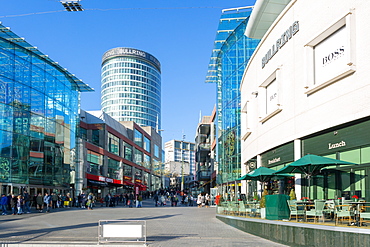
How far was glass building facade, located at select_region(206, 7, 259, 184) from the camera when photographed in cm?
4278

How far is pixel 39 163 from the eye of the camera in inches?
1741

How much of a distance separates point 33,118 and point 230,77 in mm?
19043

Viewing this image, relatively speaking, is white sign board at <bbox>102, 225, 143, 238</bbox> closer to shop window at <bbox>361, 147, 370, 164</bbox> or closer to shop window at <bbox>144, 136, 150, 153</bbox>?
shop window at <bbox>361, 147, 370, 164</bbox>

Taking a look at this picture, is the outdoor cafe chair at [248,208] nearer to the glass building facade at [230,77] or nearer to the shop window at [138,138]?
the glass building facade at [230,77]

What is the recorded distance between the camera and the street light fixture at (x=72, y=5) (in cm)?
2039

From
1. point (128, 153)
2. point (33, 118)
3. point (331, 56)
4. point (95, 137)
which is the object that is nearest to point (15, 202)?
point (33, 118)

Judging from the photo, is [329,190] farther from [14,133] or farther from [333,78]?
[14,133]

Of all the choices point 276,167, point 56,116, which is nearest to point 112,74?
point 56,116

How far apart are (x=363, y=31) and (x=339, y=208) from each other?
5642 mm

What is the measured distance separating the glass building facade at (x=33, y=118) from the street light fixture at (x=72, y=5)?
58.9 ft

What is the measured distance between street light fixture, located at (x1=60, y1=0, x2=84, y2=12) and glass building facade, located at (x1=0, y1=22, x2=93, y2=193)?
58.9 feet

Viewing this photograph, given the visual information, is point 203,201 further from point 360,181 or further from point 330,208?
point 330,208

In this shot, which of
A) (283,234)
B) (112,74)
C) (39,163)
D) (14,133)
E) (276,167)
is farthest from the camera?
(112,74)

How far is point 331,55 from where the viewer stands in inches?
677
